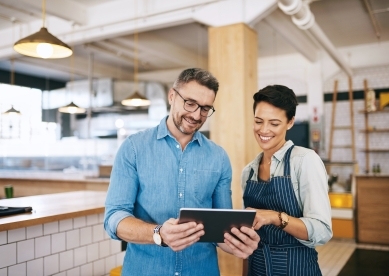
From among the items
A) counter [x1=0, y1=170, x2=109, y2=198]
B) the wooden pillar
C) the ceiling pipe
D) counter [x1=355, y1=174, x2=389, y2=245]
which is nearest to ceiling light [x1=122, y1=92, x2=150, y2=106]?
counter [x1=0, y1=170, x2=109, y2=198]

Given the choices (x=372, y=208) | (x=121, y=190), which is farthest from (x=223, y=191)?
(x=372, y=208)

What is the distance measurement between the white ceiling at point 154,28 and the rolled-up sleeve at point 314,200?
3.76 m

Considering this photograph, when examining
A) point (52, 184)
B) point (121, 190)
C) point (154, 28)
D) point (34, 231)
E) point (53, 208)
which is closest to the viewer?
point (121, 190)

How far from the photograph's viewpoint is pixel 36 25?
728cm

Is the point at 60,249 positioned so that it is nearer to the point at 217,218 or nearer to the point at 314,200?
the point at 217,218

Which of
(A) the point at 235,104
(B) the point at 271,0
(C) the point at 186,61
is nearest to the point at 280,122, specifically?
(A) the point at 235,104

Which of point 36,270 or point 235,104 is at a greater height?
point 235,104

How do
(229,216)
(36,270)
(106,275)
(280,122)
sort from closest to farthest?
1. (229,216)
2. (280,122)
3. (36,270)
4. (106,275)

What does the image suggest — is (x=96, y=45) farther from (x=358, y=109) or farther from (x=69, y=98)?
(x=358, y=109)

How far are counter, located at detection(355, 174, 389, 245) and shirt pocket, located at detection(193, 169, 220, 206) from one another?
19.1 ft

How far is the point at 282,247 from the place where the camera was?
5.99 feet

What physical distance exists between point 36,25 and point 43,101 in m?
4.48

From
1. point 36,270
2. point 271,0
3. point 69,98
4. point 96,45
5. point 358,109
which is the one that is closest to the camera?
point 36,270

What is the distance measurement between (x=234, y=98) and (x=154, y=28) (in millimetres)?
2083
